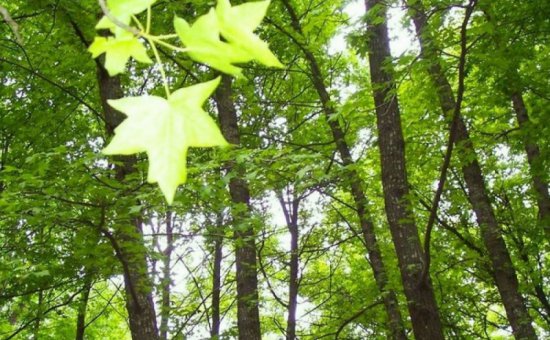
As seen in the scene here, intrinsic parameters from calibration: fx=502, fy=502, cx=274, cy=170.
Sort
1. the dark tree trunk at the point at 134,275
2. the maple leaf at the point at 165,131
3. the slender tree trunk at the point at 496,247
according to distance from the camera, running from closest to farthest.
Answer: the maple leaf at the point at 165,131
the dark tree trunk at the point at 134,275
the slender tree trunk at the point at 496,247

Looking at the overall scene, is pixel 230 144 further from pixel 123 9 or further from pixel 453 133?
pixel 453 133

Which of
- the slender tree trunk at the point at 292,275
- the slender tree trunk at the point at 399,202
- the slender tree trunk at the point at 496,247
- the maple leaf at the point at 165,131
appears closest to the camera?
the maple leaf at the point at 165,131

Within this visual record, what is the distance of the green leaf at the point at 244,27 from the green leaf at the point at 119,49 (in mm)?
100

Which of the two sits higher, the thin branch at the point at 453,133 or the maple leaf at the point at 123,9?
the thin branch at the point at 453,133

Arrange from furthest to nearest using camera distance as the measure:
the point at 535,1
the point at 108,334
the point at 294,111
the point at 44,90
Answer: the point at 108,334
the point at 294,111
the point at 44,90
the point at 535,1

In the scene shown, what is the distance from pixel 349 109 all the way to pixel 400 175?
117 centimetres

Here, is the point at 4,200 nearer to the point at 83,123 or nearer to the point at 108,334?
the point at 83,123

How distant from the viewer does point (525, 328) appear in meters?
7.33

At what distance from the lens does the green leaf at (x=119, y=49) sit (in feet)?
1.85

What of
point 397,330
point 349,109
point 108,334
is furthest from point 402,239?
point 108,334

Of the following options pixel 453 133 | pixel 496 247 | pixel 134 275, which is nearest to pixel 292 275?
pixel 496 247

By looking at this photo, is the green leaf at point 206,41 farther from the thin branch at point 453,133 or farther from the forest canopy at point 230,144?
the thin branch at point 453,133

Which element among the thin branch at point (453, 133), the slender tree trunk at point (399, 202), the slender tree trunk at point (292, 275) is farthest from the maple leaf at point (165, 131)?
the slender tree trunk at point (292, 275)

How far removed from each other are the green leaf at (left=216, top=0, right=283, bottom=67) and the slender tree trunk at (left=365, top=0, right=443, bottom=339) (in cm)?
406
